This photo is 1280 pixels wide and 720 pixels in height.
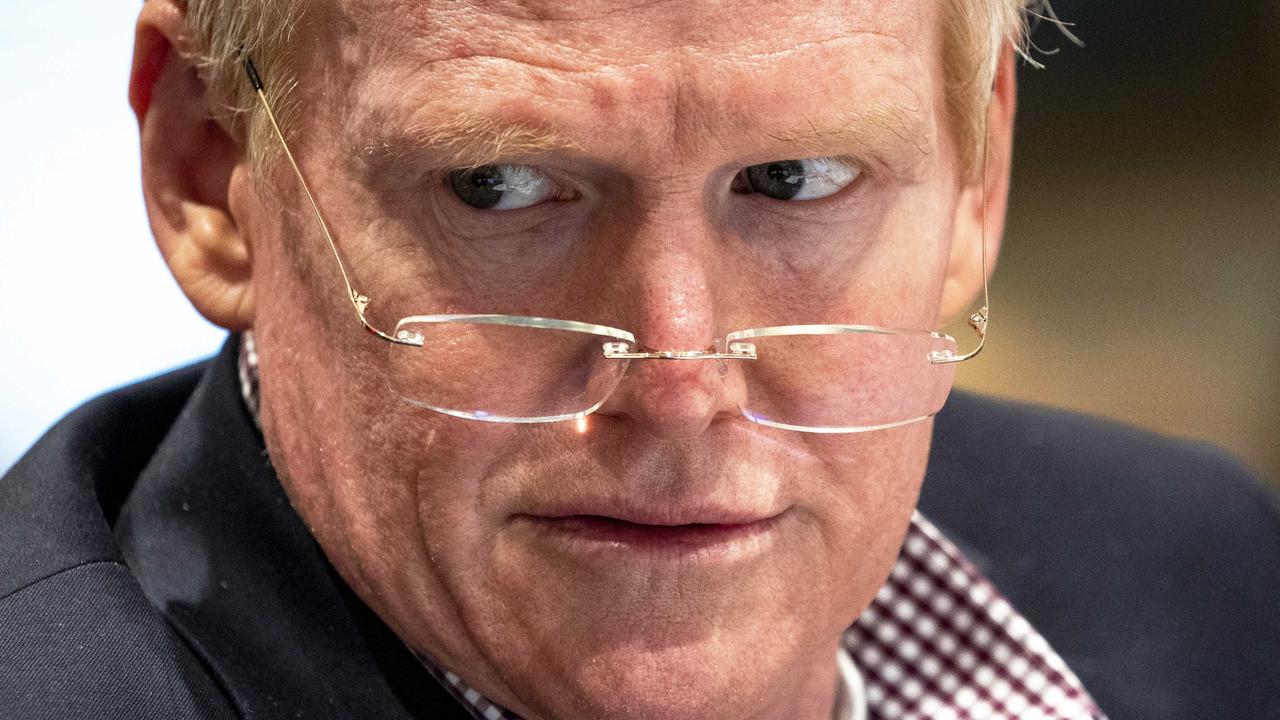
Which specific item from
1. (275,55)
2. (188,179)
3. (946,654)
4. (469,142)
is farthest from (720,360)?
(946,654)

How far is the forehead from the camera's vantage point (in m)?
1.20

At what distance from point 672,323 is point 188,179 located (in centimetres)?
61

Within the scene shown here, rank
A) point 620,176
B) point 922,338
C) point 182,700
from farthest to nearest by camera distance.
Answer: point 922,338, point 182,700, point 620,176

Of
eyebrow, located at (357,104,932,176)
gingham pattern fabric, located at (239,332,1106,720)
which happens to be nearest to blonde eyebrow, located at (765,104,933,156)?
eyebrow, located at (357,104,932,176)

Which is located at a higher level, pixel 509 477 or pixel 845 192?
pixel 845 192

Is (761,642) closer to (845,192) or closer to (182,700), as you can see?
(845,192)

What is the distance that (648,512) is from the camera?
131 cm

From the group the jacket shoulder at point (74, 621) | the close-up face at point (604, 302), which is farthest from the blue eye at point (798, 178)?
the jacket shoulder at point (74, 621)

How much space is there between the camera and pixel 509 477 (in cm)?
134

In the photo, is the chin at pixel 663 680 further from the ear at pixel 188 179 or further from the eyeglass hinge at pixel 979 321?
the ear at pixel 188 179

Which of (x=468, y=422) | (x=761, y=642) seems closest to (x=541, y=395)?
(x=468, y=422)

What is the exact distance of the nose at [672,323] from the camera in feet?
4.10

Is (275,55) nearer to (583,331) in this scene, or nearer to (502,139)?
(502,139)

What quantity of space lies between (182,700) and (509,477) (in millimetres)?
381
